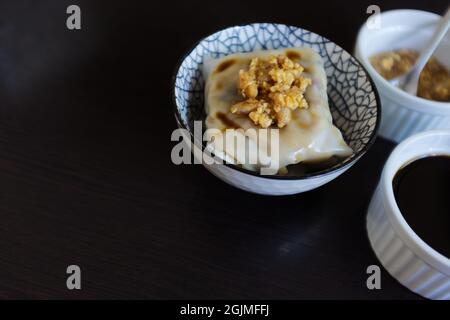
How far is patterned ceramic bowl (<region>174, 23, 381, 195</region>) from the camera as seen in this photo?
0.72 m

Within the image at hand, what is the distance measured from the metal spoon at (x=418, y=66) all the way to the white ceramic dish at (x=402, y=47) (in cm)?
8

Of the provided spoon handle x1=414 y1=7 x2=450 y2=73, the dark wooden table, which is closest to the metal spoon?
spoon handle x1=414 y1=7 x2=450 y2=73

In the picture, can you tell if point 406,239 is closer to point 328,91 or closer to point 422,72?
point 328,91

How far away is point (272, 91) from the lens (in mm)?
792

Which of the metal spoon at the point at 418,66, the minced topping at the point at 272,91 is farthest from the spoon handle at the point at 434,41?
the minced topping at the point at 272,91

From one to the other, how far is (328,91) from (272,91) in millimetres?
188

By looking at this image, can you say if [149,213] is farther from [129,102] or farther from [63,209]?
[129,102]

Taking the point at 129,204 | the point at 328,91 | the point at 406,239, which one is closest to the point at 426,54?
the point at 328,91

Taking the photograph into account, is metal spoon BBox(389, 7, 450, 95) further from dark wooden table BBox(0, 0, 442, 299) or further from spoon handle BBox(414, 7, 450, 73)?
dark wooden table BBox(0, 0, 442, 299)

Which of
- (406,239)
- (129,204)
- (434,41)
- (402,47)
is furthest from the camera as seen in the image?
(402,47)

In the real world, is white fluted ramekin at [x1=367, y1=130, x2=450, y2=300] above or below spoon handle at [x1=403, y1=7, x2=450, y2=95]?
below

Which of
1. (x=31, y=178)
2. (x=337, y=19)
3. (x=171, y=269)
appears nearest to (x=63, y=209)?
(x=31, y=178)

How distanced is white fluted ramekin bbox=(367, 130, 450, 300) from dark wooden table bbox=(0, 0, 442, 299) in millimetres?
32

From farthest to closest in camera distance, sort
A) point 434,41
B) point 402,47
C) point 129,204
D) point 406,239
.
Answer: point 402,47 → point 434,41 → point 129,204 → point 406,239
